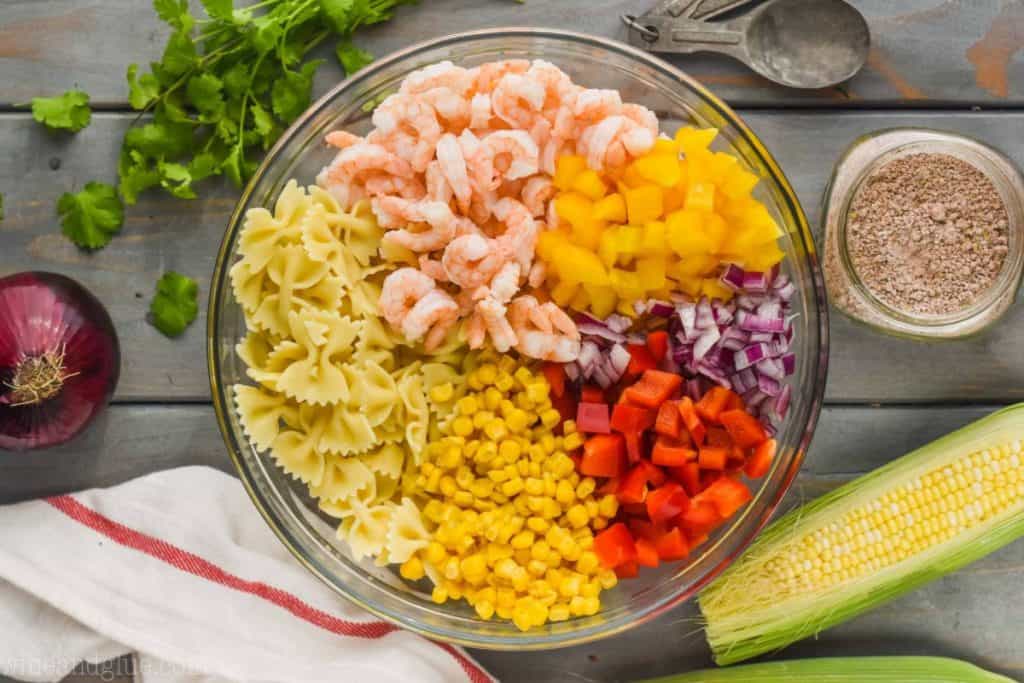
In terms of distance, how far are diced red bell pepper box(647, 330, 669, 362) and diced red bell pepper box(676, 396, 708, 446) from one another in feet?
0.35

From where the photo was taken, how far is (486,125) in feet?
6.44

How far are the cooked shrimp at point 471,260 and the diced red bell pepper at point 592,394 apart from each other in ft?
1.11

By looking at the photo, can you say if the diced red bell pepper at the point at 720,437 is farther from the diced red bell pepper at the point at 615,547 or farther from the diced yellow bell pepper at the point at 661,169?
the diced yellow bell pepper at the point at 661,169

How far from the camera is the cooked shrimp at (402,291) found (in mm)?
1919

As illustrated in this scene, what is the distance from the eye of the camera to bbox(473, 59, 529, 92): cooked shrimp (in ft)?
6.49

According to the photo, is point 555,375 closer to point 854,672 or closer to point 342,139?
point 342,139

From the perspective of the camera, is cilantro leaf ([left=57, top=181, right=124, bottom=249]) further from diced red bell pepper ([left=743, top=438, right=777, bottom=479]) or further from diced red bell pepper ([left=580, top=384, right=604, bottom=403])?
diced red bell pepper ([left=743, top=438, right=777, bottom=479])

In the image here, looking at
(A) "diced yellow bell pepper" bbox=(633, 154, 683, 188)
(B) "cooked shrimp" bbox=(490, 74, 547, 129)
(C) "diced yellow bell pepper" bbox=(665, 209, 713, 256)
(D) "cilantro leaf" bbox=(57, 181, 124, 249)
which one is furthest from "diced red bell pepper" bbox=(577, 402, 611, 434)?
(D) "cilantro leaf" bbox=(57, 181, 124, 249)

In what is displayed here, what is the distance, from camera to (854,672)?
225 centimetres

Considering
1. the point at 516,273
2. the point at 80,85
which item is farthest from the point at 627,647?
the point at 80,85

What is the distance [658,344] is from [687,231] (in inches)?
10.3

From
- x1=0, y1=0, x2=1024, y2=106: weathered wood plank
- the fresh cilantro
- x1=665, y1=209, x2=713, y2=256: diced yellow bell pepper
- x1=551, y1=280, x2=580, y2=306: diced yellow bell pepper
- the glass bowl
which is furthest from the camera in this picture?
x1=0, y1=0, x2=1024, y2=106: weathered wood plank

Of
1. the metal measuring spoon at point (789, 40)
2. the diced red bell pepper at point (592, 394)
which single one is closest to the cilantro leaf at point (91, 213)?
the diced red bell pepper at point (592, 394)

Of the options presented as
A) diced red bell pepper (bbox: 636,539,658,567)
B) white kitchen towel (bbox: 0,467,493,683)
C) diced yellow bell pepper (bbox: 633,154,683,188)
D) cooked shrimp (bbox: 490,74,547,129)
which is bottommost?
white kitchen towel (bbox: 0,467,493,683)
